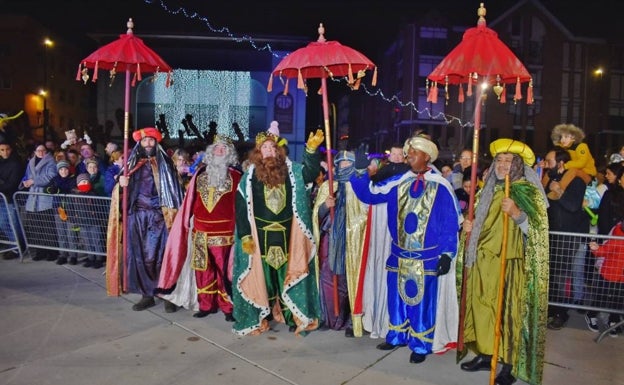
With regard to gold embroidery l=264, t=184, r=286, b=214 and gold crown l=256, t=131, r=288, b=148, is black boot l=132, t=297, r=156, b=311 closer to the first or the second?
gold embroidery l=264, t=184, r=286, b=214

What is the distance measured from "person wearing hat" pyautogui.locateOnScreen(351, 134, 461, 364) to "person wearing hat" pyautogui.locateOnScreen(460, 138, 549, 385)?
0.66 feet

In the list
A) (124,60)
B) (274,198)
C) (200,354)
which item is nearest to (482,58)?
(274,198)

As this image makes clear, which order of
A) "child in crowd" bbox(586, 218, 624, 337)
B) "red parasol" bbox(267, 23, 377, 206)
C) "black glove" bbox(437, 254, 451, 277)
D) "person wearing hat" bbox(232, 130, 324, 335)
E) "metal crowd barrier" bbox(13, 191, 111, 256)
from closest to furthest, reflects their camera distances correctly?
"black glove" bbox(437, 254, 451, 277)
"red parasol" bbox(267, 23, 377, 206)
"person wearing hat" bbox(232, 130, 324, 335)
"child in crowd" bbox(586, 218, 624, 337)
"metal crowd barrier" bbox(13, 191, 111, 256)

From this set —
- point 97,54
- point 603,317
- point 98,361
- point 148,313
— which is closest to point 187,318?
point 148,313

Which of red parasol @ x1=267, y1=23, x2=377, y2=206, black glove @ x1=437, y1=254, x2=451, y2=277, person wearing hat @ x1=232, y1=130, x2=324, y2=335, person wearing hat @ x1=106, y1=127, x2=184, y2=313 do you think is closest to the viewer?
black glove @ x1=437, y1=254, x2=451, y2=277

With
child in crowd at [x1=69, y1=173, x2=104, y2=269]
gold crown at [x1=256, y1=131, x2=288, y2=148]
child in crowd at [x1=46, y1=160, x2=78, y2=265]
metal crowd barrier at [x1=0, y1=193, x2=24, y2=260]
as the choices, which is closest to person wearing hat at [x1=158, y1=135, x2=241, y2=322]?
gold crown at [x1=256, y1=131, x2=288, y2=148]

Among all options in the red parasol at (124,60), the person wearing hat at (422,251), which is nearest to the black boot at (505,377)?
the person wearing hat at (422,251)

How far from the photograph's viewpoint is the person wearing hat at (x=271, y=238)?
507cm

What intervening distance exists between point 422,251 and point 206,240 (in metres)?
2.31

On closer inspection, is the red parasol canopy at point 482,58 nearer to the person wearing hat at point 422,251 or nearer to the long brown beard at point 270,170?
the person wearing hat at point 422,251

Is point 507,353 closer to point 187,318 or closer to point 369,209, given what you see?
point 369,209

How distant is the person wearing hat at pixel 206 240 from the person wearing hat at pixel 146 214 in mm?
266

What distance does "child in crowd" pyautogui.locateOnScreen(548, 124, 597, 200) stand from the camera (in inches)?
215

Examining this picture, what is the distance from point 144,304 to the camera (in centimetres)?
Result: 584
